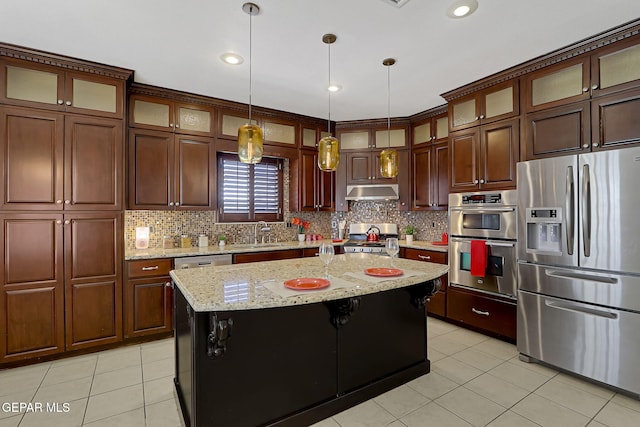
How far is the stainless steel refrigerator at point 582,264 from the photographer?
2.23 meters

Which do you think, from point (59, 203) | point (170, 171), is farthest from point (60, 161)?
point (170, 171)

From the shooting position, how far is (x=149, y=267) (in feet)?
10.6

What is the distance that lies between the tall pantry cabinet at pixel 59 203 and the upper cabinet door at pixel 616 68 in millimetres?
4151

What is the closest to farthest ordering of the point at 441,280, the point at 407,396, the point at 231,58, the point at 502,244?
1. the point at 407,396
2. the point at 231,58
3. the point at 502,244
4. the point at 441,280

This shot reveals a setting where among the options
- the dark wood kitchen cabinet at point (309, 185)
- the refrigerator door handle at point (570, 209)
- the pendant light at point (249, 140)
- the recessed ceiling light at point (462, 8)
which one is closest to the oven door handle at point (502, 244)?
the refrigerator door handle at point (570, 209)

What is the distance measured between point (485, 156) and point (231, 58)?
2.73m

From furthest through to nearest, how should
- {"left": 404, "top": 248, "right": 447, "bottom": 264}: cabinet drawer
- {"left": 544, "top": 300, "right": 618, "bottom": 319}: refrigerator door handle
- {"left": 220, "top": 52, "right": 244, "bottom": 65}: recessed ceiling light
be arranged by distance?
{"left": 404, "top": 248, "right": 447, "bottom": 264}: cabinet drawer
{"left": 220, "top": 52, "right": 244, "bottom": 65}: recessed ceiling light
{"left": 544, "top": 300, "right": 618, "bottom": 319}: refrigerator door handle

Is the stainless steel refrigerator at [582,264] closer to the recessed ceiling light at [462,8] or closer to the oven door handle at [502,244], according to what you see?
the oven door handle at [502,244]

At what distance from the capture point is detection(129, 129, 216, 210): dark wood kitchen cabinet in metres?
3.44

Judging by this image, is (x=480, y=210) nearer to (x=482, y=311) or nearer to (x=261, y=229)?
(x=482, y=311)

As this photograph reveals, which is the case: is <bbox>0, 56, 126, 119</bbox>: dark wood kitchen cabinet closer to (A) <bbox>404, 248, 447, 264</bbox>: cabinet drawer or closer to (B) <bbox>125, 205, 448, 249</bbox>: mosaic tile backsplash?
(B) <bbox>125, 205, 448, 249</bbox>: mosaic tile backsplash

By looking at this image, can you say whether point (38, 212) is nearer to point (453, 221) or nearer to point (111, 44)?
point (111, 44)

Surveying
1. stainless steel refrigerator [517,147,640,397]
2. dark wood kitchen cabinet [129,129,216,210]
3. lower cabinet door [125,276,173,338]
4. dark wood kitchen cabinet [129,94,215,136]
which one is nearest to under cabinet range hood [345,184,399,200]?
stainless steel refrigerator [517,147,640,397]

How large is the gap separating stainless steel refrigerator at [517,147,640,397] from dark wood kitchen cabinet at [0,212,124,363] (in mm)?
3858
